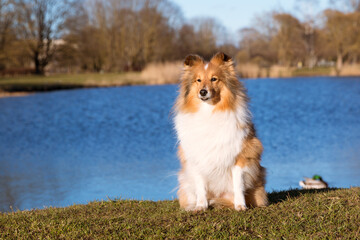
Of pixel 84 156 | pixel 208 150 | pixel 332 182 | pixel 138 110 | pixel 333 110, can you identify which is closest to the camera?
pixel 208 150

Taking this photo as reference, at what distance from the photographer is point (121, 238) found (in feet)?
13.5

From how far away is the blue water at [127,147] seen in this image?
9.40 m

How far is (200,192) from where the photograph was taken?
4.82m

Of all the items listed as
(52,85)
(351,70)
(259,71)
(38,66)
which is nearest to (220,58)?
→ (52,85)

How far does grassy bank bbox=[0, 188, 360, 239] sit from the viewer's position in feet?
13.5

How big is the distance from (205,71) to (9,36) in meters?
46.0

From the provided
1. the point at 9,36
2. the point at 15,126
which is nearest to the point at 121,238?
the point at 15,126

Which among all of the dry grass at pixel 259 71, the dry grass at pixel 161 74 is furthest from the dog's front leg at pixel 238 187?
the dry grass at pixel 259 71

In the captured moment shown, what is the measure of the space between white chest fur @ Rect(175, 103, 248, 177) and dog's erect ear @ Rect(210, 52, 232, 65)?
472 millimetres

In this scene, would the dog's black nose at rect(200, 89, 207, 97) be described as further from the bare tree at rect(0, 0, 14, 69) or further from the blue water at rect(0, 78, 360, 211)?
the bare tree at rect(0, 0, 14, 69)

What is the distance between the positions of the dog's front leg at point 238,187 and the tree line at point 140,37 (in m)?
45.3

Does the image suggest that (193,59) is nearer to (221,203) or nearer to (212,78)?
(212,78)

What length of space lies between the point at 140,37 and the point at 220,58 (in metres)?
53.2

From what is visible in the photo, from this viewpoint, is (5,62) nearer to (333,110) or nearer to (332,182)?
(333,110)
